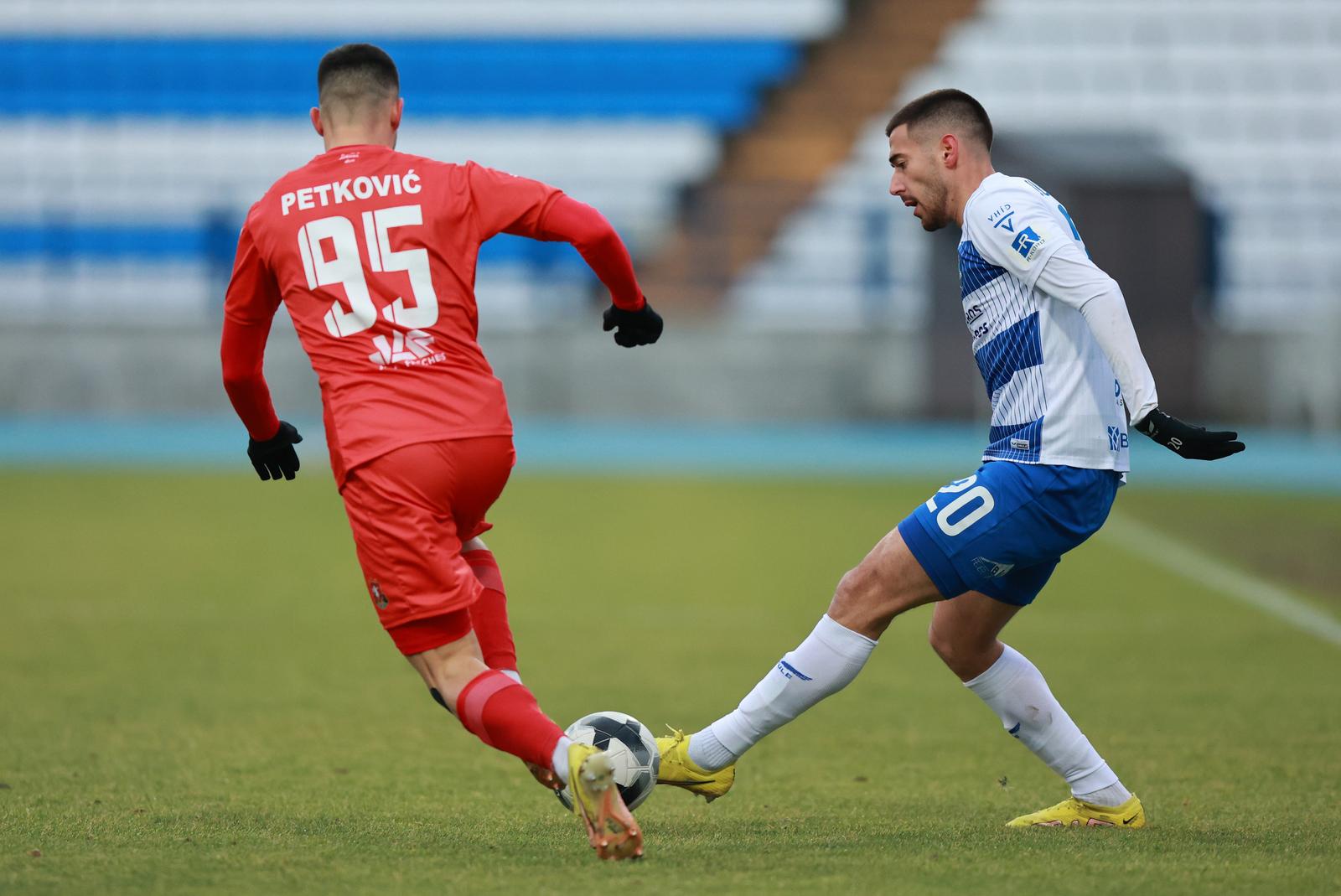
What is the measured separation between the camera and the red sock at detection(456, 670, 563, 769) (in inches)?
162

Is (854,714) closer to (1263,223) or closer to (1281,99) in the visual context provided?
(1263,223)

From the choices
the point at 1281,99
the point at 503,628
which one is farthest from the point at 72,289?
the point at 503,628

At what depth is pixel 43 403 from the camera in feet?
71.0

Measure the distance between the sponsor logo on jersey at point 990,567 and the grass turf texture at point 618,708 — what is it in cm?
67

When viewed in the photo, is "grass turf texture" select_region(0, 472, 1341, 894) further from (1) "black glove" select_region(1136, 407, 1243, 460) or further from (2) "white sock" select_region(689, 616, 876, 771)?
(1) "black glove" select_region(1136, 407, 1243, 460)

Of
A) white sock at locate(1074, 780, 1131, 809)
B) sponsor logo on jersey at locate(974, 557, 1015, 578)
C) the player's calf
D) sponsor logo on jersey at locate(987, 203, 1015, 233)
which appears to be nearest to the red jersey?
the player's calf

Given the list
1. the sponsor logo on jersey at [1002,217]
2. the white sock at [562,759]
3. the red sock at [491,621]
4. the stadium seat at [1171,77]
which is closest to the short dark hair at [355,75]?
the red sock at [491,621]

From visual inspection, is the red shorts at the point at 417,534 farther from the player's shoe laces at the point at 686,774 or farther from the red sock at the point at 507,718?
the player's shoe laces at the point at 686,774

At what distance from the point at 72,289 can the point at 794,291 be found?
9113 millimetres

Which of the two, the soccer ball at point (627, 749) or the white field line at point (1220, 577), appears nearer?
the soccer ball at point (627, 749)

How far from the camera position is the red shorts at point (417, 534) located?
412cm

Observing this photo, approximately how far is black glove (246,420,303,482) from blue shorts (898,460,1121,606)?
172 cm

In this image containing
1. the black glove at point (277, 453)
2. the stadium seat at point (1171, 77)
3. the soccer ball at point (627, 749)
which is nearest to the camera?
the soccer ball at point (627, 749)

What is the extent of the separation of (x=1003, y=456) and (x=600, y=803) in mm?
1365
